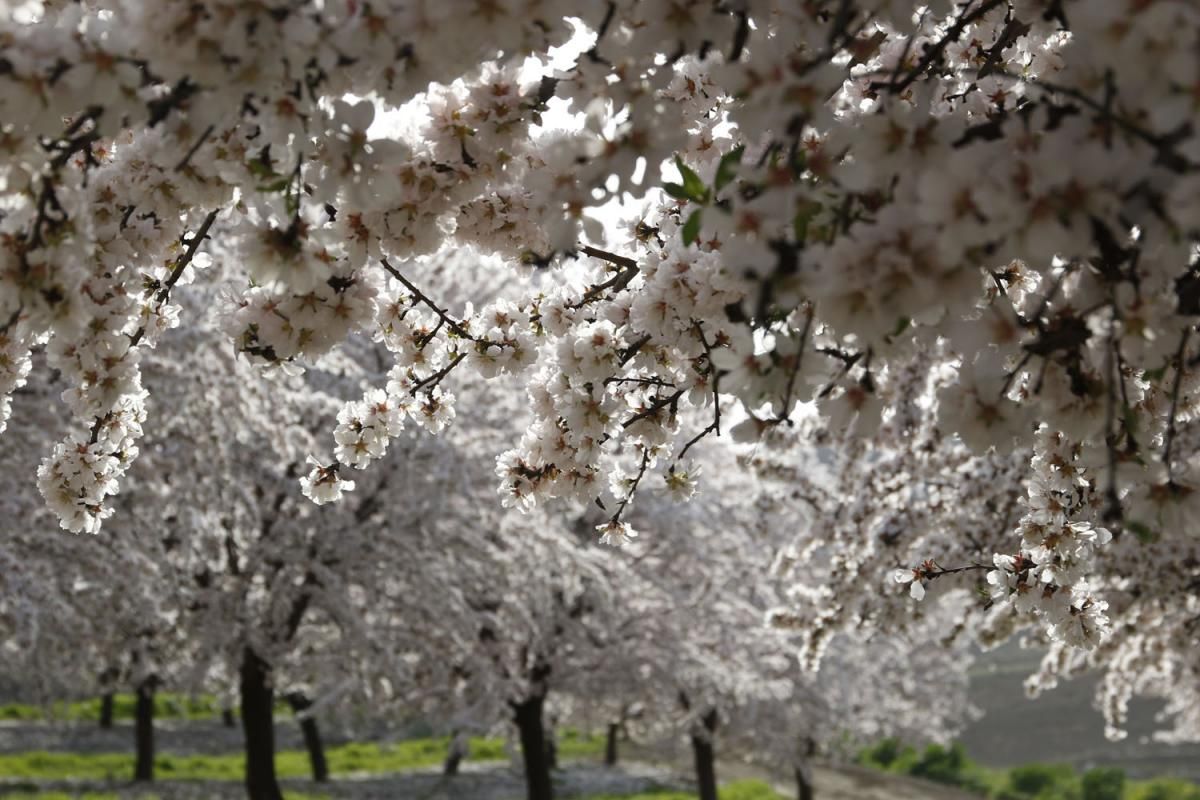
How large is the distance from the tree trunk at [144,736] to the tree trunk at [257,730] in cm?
612

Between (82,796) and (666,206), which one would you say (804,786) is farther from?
(666,206)

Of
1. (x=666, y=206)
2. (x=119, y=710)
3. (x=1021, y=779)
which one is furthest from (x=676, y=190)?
(x=119, y=710)

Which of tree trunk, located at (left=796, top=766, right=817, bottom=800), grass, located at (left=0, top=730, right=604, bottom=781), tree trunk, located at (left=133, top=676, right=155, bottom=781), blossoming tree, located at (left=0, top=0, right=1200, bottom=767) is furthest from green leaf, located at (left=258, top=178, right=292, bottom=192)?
tree trunk, located at (left=796, top=766, right=817, bottom=800)

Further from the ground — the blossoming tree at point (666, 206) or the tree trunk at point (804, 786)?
the blossoming tree at point (666, 206)

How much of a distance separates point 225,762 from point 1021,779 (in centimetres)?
1691

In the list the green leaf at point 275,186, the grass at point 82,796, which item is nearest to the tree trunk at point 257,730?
the grass at point 82,796

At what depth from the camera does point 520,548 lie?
34.7 ft

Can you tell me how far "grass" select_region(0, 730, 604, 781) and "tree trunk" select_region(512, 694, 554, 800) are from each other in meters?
3.35

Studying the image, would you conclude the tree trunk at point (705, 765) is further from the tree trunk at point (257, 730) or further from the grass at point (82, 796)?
the tree trunk at point (257, 730)

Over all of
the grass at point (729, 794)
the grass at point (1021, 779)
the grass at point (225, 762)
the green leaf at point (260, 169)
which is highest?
the green leaf at point (260, 169)

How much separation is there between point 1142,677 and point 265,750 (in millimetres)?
10107

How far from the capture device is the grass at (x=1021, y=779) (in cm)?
1941

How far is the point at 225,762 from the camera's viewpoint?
64.4ft

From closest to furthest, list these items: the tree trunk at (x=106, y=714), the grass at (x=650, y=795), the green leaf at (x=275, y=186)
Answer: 1. the green leaf at (x=275, y=186)
2. the grass at (x=650, y=795)
3. the tree trunk at (x=106, y=714)
